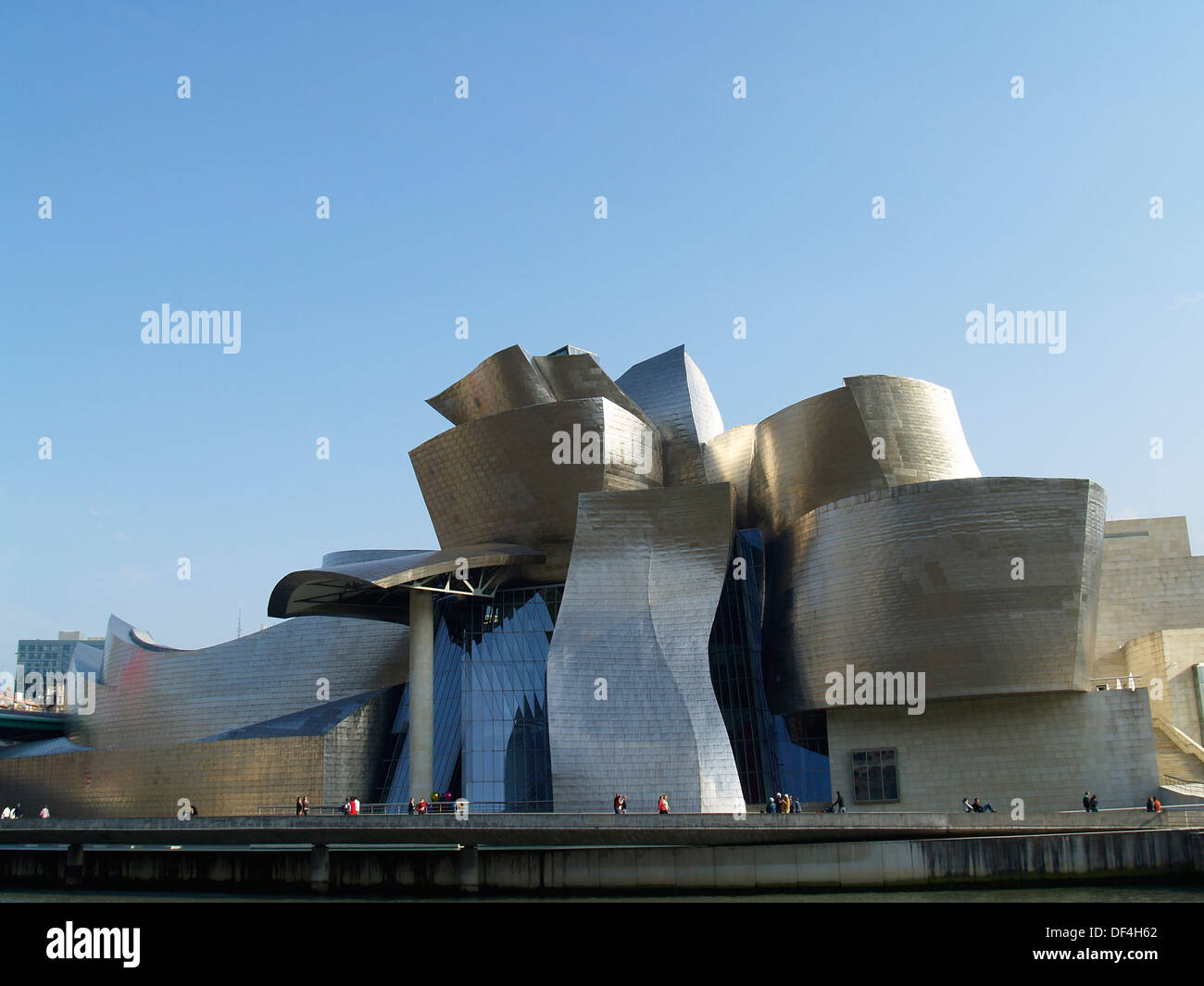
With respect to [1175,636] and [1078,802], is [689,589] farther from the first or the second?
[1175,636]

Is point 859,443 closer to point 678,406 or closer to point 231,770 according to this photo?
point 678,406

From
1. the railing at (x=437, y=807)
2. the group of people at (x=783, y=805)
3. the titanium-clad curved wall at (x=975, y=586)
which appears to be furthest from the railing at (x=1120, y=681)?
the railing at (x=437, y=807)

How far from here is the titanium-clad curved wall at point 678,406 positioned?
41.6 metres

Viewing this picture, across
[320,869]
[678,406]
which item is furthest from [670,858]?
[678,406]

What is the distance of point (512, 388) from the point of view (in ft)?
128

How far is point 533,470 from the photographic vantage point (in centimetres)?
3722

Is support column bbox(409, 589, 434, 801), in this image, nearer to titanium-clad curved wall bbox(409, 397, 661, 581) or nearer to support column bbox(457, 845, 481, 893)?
titanium-clad curved wall bbox(409, 397, 661, 581)

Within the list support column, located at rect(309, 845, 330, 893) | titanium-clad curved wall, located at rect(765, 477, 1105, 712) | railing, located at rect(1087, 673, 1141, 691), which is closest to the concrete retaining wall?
support column, located at rect(309, 845, 330, 893)

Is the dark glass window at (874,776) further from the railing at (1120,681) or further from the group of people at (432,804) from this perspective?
the group of people at (432,804)

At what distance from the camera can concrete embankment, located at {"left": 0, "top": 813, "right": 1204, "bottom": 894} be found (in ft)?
78.5

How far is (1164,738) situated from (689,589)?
54.2ft

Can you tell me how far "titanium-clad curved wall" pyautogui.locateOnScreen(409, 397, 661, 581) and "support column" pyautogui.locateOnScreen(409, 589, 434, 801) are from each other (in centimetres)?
392

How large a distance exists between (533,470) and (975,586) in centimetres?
1439
